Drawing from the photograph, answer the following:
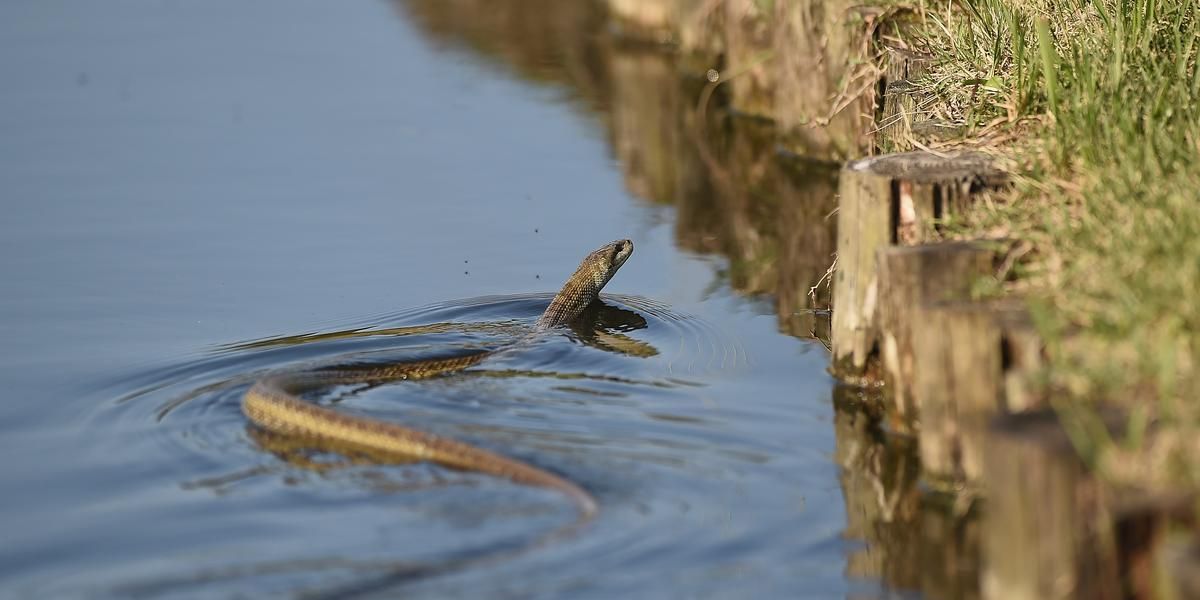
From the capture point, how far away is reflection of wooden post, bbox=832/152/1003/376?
7.24 m

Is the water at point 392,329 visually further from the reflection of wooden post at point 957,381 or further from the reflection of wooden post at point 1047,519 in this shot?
the reflection of wooden post at point 1047,519

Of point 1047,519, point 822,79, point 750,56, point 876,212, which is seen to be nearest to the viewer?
point 1047,519

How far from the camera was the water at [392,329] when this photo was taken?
5938 mm

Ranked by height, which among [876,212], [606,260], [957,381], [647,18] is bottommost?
[957,381]

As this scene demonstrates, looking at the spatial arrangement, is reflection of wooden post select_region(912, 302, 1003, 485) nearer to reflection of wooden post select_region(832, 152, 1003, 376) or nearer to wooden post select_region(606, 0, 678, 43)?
reflection of wooden post select_region(832, 152, 1003, 376)

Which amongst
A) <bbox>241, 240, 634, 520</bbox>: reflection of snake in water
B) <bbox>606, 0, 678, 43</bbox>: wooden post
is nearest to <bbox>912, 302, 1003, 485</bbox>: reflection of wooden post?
<bbox>241, 240, 634, 520</bbox>: reflection of snake in water

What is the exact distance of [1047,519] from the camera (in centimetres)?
473

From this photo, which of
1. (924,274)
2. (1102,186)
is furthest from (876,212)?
(1102,186)

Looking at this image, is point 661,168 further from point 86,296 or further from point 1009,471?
point 1009,471

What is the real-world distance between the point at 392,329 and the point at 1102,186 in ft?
13.9

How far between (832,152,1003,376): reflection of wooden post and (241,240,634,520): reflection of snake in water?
197 cm

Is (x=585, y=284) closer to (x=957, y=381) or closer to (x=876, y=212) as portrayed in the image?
(x=876, y=212)

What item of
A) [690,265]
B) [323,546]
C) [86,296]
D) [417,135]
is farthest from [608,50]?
[323,546]

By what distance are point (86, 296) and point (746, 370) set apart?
4.27 m
